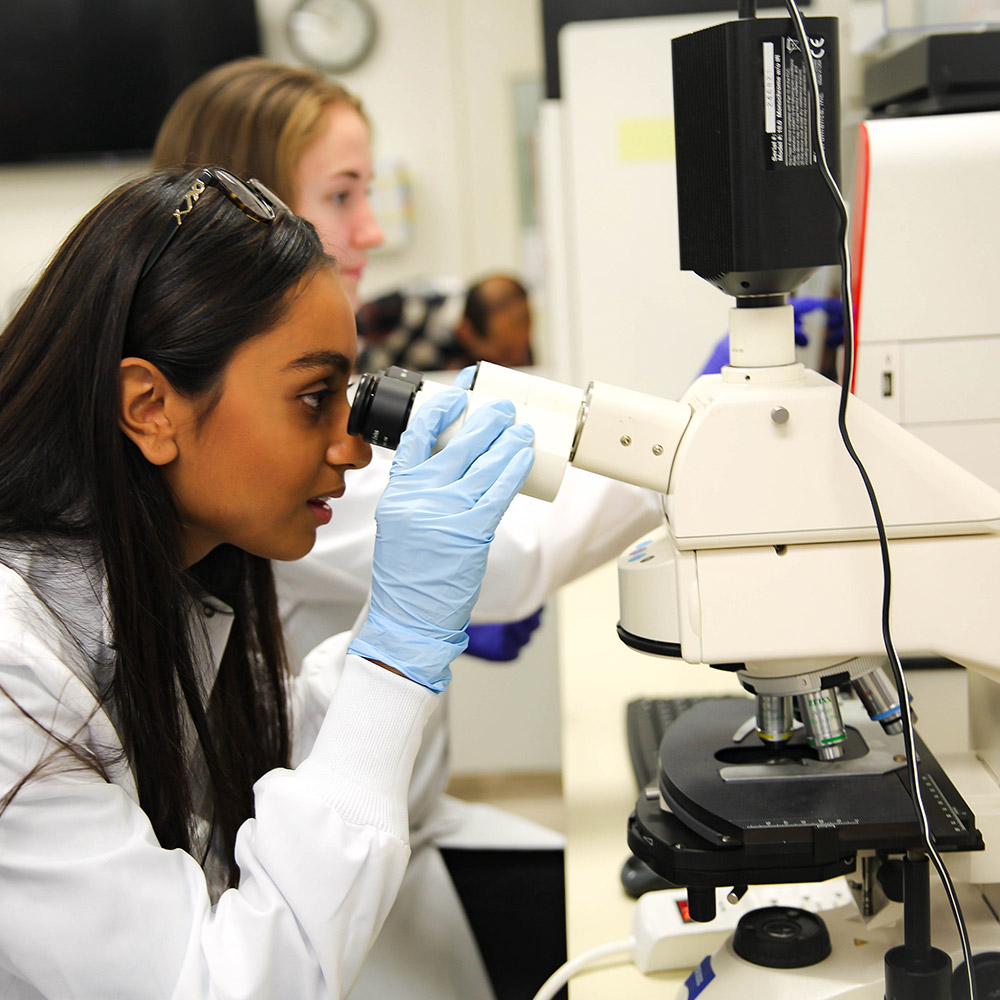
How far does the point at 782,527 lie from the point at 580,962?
411 millimetres

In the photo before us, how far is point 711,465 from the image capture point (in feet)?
2.36

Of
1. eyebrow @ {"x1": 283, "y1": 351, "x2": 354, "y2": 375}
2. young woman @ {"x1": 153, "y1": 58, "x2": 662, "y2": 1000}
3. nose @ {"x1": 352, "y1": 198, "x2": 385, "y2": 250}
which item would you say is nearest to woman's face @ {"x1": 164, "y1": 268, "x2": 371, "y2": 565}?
eyebrow @ {"x1": 283, "y1": 351, "x2": 354, "y2": 375}

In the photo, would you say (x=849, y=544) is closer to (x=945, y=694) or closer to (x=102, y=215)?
(x=945, y=694)

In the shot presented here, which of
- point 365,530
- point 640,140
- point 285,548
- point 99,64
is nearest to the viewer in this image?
point 285,548

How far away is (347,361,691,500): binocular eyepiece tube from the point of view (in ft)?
2.44

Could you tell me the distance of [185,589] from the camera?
0.91 metres

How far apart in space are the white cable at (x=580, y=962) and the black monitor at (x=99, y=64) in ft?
13.3

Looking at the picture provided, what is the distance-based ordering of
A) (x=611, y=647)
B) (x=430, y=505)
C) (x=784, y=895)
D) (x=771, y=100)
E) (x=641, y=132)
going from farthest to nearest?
1. (x=641, y=132)
2. (x=611, y=647)
3. (x=784, y=895)
4. (x=430, y=505)
5. (x=771, y=100)

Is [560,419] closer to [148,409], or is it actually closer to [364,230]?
[148,409]

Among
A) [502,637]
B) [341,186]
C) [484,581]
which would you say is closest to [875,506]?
[484,581]

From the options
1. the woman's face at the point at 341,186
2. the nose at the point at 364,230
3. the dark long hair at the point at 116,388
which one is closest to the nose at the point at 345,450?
the dark long hair at the point at 116,388

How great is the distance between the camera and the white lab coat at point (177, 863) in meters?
0.69

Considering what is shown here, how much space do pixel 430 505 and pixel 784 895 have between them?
18.2 inches

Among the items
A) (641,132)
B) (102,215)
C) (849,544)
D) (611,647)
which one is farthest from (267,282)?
(641,132)
